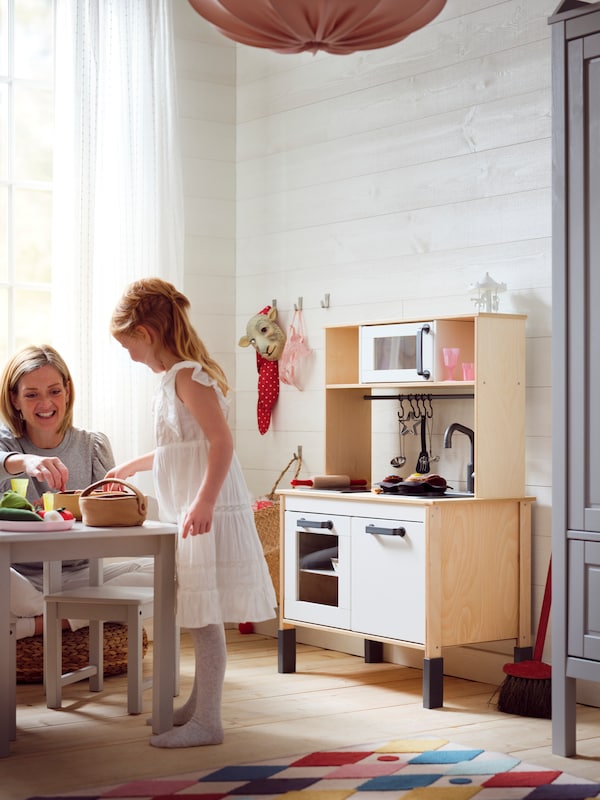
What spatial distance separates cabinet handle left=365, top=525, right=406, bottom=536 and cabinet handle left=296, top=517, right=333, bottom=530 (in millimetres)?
201

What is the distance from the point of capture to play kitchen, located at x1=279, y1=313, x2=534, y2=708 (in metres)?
3.85

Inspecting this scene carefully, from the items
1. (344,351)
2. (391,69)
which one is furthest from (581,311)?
(391,69)

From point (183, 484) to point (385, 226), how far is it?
68.9 inches

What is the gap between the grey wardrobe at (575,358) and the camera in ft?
10.5

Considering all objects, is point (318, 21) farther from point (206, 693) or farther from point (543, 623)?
Result: point (543, 623)

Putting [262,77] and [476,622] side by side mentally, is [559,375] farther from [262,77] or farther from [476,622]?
[262,77]

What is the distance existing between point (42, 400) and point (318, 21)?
2.09 meters

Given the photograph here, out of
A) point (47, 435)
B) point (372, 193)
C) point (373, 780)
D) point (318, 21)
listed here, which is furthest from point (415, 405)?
point (318, 21)

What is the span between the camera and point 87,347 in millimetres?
4910

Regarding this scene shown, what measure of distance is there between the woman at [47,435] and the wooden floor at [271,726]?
38 centimetres

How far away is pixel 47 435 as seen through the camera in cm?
428

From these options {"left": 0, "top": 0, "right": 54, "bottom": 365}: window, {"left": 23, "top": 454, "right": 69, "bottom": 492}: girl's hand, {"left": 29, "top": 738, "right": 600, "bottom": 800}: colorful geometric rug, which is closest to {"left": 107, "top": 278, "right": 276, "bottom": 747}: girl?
{"left": 29, "top": 738, "right": 600, "bottom": 800}: colorful geometric rug

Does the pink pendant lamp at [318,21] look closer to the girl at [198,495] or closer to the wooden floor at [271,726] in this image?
the girl at [198,495]

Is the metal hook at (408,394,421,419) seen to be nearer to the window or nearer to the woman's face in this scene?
the woman's face
